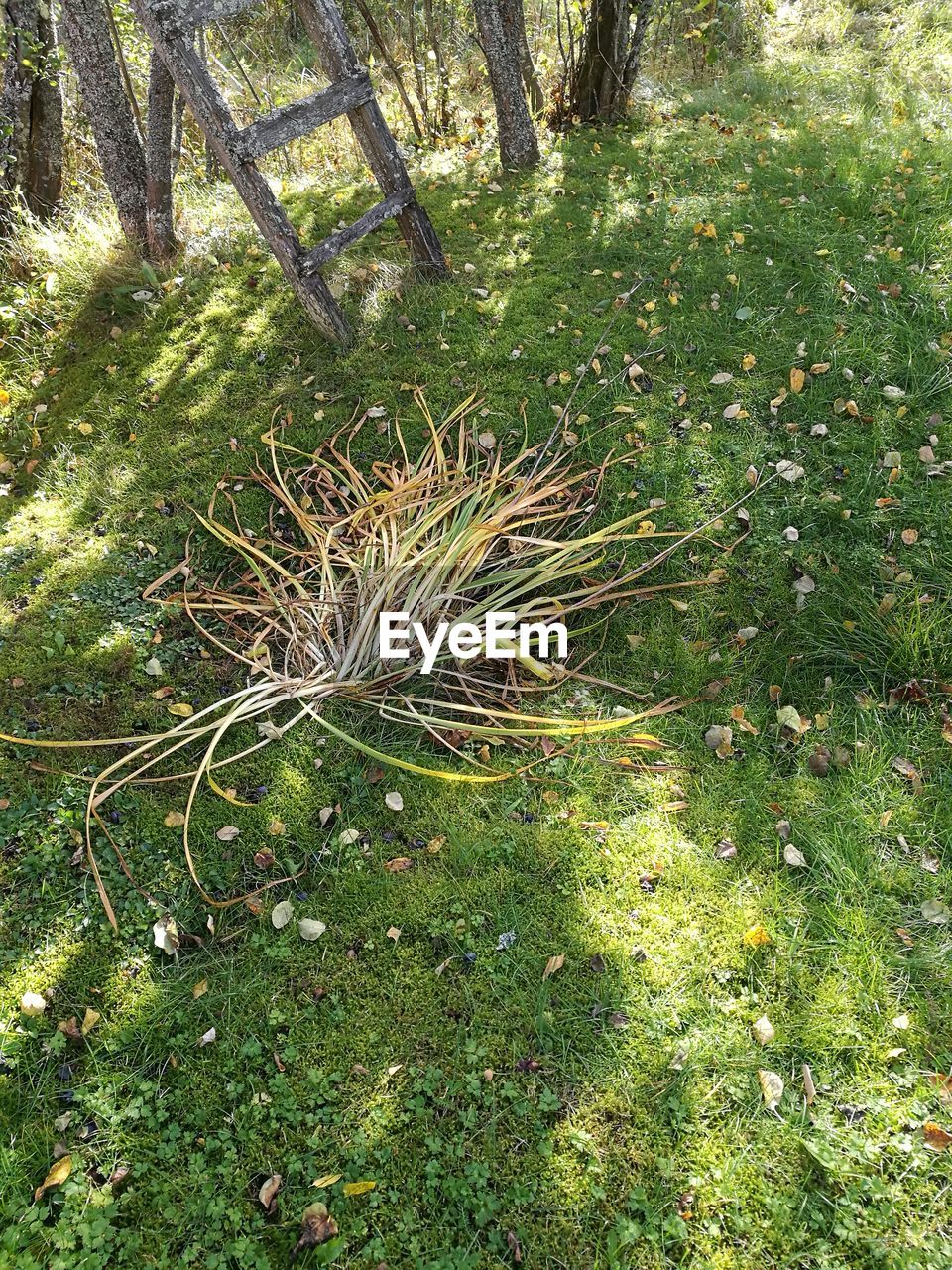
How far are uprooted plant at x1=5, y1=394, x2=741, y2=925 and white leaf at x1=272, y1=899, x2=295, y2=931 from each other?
333 millimetres

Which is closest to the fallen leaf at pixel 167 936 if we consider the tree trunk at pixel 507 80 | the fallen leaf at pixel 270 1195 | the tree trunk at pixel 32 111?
the fallen leaf at pixel 270 1195

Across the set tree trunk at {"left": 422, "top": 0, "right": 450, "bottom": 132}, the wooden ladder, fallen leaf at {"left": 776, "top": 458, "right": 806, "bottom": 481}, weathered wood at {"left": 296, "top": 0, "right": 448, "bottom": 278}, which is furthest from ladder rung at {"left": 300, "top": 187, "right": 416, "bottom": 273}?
tree trunk at {"left": 422, "top": 0, "right": 450, "bottom": 132}

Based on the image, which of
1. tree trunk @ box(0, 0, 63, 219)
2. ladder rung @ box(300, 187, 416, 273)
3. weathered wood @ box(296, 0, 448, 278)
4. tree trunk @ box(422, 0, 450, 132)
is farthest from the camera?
tree trunk @ box(422, 0, 450, 132)

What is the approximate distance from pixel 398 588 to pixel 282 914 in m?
1.23

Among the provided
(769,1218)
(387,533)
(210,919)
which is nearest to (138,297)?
(387,533)

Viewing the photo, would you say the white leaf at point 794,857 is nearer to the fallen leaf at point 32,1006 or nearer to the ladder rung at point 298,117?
the fallen leaf at point 32,1006

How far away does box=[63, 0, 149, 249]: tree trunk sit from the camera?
3699 mm

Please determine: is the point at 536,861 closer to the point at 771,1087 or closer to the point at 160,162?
the point at 771,1087

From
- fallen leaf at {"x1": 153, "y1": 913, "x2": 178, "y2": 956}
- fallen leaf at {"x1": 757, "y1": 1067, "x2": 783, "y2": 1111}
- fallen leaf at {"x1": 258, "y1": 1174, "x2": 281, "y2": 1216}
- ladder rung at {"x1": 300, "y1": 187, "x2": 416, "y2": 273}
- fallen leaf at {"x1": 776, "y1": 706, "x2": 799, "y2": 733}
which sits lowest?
fallen leaf at {"x1": 757, "y1": 1067, "x2": 783, "y2": 1111}

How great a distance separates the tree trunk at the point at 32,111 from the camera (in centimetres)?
407

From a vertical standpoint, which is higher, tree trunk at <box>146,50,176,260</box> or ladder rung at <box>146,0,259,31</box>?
ladder rung at <box>146,0,259,31</box>

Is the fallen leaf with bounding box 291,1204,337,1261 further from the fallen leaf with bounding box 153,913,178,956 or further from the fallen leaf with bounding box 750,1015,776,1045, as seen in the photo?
the fallen leaf with bounding box 750,1015,776,1045

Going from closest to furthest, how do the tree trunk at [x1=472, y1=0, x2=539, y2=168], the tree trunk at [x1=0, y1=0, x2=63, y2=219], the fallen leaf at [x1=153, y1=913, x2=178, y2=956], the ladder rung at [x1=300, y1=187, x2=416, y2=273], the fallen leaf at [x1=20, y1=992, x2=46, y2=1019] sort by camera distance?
1. the fallen leaf at [x1=20, y1=992, x2=46, y2=1019]
2. the fallen leaf at [x1=153, y1=913, x2=178, y2=956]
3. the ladder rung at [x1=300, y1=187, x2=416, y2=273]
4. the tree trunk at [x1=0, y1=0, x2=63, y2=219]
5. the tree trunk at [x1=472, y1=0, x2=539, y2=168]

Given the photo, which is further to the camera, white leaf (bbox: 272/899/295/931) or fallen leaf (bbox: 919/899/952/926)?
white leaf (bbox: 272/899/295/931)
